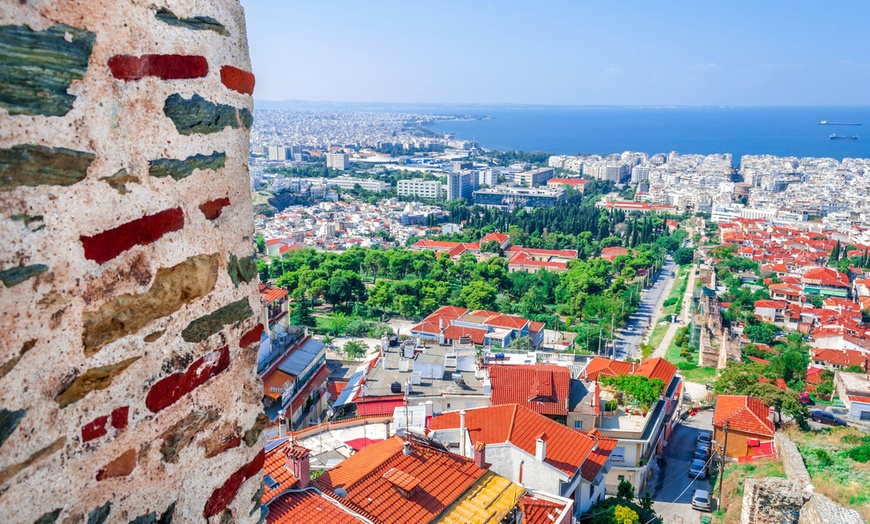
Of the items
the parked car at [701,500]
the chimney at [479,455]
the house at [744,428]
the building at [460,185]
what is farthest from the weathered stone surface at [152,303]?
the building at [460,185]

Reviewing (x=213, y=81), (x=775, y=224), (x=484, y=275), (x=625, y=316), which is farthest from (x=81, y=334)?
(x=775, y=224)

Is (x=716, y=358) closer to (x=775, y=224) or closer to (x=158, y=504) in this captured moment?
(x=158, y=504)

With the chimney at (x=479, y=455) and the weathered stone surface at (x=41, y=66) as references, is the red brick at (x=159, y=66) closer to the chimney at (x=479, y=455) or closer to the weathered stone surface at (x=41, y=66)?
the weathered stone surface at (x=41, y=66)

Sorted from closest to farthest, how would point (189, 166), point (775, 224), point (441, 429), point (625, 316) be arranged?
point (189, 166)
point (441, 429)
point (625, 316)
point (775, 224)

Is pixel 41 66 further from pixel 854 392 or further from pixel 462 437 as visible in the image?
pixel 854 392

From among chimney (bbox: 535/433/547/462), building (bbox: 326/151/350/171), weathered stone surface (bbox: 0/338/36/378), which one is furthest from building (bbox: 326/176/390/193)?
weathered stone surface (bbox: 0/338/36/378)

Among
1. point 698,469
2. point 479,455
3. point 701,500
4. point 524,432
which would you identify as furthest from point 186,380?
point 698,469

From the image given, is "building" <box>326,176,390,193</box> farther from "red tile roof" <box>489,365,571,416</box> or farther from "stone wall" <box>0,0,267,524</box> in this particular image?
"stone wall" <box>0,0,267,524</box>
